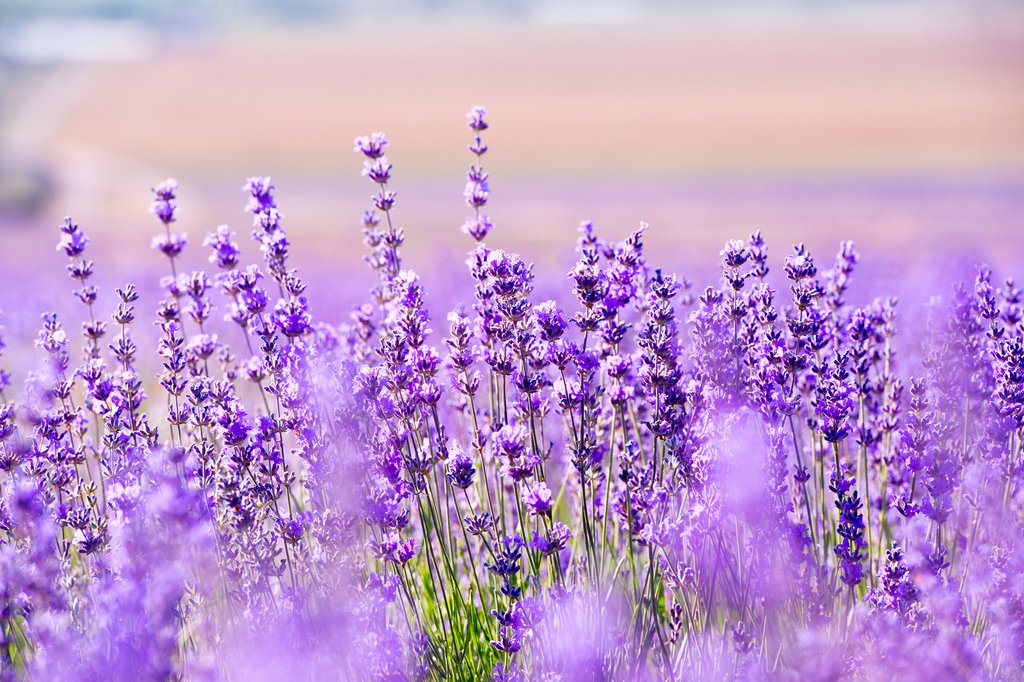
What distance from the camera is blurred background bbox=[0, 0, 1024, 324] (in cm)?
1839

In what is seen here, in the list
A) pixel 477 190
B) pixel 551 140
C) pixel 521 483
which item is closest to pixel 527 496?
pixel 521 483

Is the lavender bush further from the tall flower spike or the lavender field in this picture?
the tall flower spike

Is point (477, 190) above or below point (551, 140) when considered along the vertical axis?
below

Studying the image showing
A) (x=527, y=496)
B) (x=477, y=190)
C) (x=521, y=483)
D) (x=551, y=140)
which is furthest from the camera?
(x=551, y=140)

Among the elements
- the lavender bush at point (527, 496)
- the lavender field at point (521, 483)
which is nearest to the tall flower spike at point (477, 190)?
the lavender field at point (521, 483)

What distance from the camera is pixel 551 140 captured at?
119 feet

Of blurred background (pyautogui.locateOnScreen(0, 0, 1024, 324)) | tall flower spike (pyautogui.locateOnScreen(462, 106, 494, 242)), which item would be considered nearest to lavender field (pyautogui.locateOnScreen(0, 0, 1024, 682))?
tall flower spike (pyautogui.locateOnScreen(462, 106, 494, 242))

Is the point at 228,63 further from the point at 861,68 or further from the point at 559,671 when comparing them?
the point at 559,671

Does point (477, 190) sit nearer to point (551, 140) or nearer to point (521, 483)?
point (521, 483)

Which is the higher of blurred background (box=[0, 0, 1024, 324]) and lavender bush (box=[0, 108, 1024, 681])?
blurred background (box=[0, 0, 1024, 324])

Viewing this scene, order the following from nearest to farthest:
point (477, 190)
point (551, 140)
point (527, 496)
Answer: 1. point (527, 496)
2. point (477, 190)
3. point (551, 140)

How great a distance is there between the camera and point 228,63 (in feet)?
203

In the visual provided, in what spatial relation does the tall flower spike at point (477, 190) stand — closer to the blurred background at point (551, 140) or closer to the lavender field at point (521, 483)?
the lavender field at point (521, 483)

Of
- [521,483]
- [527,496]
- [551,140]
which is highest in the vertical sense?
[551,140]
